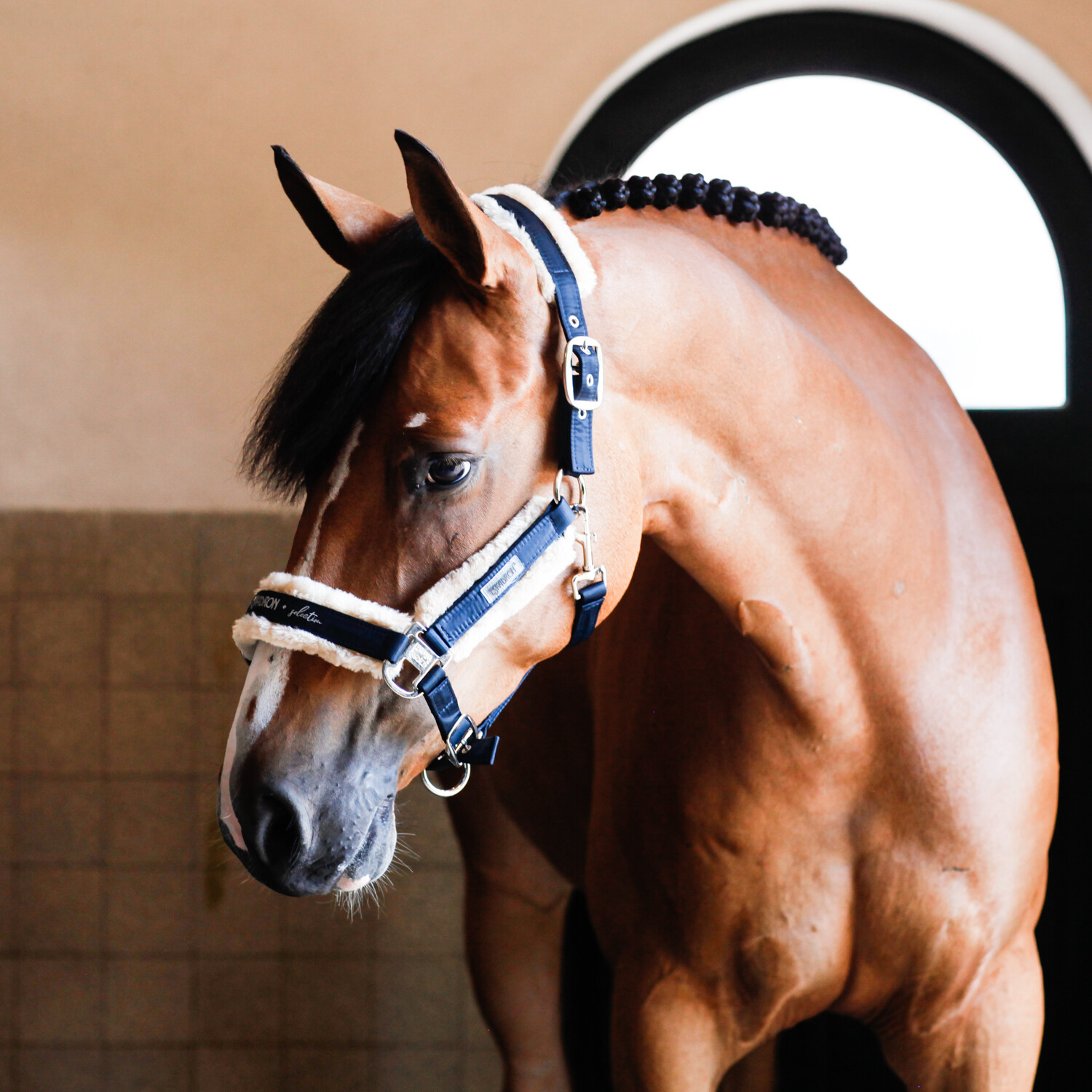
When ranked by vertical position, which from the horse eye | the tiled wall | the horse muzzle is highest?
the horse eye

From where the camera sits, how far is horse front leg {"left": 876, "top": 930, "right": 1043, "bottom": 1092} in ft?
3.32

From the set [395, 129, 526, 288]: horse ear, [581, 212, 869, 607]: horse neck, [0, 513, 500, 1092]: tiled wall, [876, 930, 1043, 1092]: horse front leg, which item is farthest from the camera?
[0, 513, 500, 1092]: tiled wall

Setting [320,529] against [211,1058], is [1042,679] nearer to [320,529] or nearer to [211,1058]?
[320,529]

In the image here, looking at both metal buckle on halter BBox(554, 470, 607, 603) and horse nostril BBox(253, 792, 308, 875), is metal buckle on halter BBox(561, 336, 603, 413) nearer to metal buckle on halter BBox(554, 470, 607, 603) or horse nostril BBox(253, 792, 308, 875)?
metal buckle on halter BBox(554, 470, 607, 603)

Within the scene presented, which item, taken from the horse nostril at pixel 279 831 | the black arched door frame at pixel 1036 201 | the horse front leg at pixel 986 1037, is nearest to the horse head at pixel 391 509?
the horse nostril at pixel 279 831

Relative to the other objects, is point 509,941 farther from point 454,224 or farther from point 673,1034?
point 454,224

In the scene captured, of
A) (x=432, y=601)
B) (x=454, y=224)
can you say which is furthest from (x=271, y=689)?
(x=454, y=224)

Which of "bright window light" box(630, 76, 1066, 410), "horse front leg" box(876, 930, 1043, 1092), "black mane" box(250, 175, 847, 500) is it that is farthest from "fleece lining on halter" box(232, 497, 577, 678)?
"bright window light" box(630, 76, 1066, 410)

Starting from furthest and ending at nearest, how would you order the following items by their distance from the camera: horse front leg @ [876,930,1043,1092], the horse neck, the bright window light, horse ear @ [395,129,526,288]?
1. the bright window light
2. horse front leg @ [876,930,1043,1092]
3. the horse neck
4. horse ear @ [395,129,526,288]

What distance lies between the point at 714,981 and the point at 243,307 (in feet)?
5.21

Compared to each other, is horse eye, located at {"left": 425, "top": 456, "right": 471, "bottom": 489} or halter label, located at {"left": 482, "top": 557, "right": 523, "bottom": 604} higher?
horse eye, located at {"left": 425, "top": 456, "right": 471, "bottom": 489}

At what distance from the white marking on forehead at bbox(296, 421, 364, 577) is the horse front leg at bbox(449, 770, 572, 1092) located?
1.03 meters

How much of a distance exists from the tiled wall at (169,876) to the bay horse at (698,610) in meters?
1.03

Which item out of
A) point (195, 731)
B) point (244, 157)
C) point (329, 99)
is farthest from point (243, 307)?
point (195, 731)
